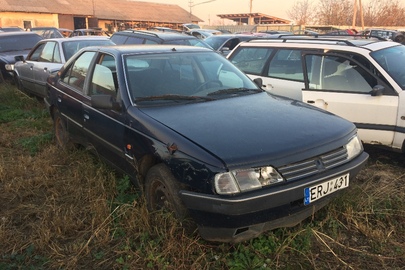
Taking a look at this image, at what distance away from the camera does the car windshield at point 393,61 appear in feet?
14.4

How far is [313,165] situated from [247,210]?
617mm

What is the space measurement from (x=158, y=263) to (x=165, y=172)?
668 millimetres

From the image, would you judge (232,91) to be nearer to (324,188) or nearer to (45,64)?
(324,188)

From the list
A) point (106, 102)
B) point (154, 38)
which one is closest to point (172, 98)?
point (106, 102)

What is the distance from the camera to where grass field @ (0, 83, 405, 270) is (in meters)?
2.67

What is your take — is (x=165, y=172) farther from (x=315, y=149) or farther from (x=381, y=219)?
(x=381, y=219)

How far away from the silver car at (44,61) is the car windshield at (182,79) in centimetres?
421

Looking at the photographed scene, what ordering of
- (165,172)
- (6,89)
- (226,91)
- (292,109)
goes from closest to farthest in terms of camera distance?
(165,172) → (292,109) → (226,91) → (6,89)

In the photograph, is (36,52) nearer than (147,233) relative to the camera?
No

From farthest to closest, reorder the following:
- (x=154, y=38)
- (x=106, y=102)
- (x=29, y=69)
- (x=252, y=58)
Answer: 1. (x=154, y=38)
2. (x=29, y=69)
3. (x=252, y=58)
4. (x=106, y=102)

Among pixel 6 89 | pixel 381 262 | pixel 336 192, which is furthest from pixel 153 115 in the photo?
pixel 6 89

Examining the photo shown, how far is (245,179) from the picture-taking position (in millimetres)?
2459

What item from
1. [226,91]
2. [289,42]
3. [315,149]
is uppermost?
[289,42]

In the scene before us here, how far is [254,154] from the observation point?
2488 millimetres
